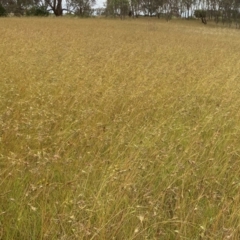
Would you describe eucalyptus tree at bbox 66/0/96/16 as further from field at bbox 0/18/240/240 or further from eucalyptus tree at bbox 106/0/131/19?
field at bbox 0/18/240/240

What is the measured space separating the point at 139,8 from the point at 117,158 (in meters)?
48.9

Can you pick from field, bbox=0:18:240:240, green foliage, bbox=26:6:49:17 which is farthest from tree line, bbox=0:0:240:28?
field, bbox=0:18:240:240

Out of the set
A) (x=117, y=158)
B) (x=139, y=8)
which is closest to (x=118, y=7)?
(x=139, y=8)

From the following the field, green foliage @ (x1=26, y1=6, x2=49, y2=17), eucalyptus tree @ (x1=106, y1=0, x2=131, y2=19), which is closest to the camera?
the field

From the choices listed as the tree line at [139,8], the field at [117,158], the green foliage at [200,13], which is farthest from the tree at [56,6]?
the field at [117,158]

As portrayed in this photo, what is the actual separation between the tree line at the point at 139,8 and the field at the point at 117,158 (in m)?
34.4

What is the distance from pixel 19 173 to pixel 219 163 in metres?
1.61

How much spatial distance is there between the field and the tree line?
34402 millimetres

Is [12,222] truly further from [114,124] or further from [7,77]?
[7,77]

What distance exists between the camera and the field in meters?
1.84

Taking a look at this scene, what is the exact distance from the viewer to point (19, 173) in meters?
2.23

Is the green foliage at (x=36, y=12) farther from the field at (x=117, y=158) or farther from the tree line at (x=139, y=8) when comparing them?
the field at (x=117, y=158)

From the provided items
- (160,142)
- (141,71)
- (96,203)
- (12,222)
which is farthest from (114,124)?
(141,71)

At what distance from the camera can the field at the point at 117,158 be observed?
184 cm
